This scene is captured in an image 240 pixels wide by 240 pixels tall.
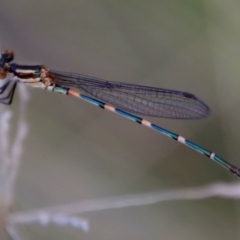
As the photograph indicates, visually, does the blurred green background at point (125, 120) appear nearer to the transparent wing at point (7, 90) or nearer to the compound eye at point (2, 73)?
the transparent wing at point (7, 90)

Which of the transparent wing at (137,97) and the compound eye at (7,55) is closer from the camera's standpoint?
the compound eye at (7,55)

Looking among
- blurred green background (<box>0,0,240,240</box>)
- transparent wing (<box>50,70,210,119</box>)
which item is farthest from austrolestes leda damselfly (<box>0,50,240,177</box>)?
blurred green background (<box>0,0,240,240</box>)

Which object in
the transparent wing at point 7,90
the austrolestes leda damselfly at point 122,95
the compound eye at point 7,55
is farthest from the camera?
the austrolestes leda damselfly at point 122,95

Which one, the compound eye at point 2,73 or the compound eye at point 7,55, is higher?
the compound eye at point 7,55

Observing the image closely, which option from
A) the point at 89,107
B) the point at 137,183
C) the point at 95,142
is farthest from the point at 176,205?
the point at 89,107

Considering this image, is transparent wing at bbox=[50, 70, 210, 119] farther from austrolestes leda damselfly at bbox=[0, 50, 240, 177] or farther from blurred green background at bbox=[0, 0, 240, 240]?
blurred green background at bbox=[0, 0, 240, 240]

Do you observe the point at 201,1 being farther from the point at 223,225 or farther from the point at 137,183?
the point at 223,225

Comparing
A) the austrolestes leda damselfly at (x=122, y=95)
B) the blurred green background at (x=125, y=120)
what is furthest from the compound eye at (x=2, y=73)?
the blurred green background at (x=125, y=120)
